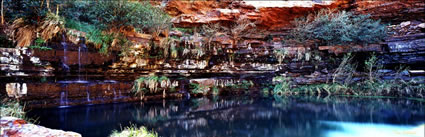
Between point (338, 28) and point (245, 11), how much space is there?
4757 mm

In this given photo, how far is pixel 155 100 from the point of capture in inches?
334

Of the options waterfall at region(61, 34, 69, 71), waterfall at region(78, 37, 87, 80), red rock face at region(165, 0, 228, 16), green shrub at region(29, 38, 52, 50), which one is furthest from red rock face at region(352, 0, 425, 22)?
green shrub at region(29, 38, 52, 50)

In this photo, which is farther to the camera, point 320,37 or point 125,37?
point 320,37

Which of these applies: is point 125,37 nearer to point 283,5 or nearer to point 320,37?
point 283,5

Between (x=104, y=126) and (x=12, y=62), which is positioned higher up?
(x=12, y=62)

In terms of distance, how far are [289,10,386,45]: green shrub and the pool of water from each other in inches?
157

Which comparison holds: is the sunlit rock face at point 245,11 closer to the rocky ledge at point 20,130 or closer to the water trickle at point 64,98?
the water trickle at point 64,98

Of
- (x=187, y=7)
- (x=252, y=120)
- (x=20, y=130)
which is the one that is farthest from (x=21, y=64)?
(x=187, y=7)

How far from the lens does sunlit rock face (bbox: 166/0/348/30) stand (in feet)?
36.3

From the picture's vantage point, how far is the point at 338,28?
414 inches

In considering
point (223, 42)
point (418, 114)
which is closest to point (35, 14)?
point (223, 42)

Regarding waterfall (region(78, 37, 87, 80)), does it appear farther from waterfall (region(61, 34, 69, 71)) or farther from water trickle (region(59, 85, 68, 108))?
water trickle (region(59, 85, 68, 108))

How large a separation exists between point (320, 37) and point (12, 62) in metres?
12.4

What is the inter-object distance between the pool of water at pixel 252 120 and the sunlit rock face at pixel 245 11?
5.94 m
